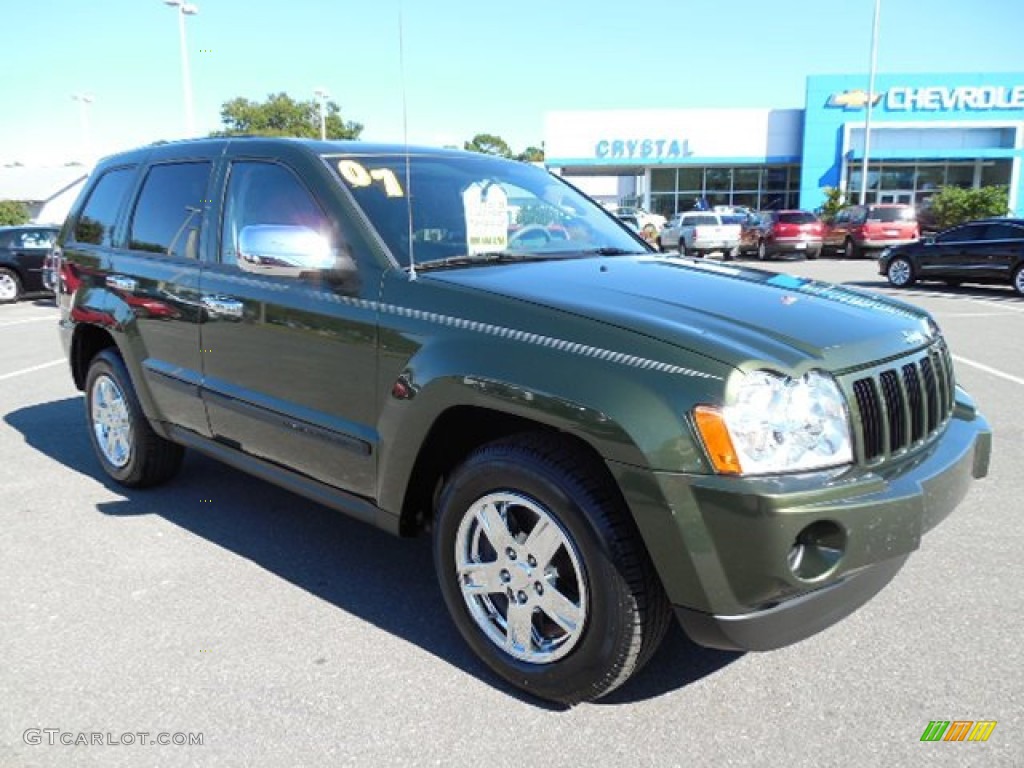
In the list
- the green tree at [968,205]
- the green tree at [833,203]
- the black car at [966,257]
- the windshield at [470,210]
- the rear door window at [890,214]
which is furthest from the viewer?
A: the green tree at [833,203]

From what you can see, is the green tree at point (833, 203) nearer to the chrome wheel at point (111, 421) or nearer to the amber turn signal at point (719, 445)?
the chrome wheel at point (111, 421)

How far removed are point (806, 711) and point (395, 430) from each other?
1.64 m

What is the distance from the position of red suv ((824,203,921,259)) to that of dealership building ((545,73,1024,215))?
1475cm

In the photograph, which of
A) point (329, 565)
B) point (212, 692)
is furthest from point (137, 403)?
point (212, 692)

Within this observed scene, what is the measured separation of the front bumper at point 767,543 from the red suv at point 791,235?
23951mm

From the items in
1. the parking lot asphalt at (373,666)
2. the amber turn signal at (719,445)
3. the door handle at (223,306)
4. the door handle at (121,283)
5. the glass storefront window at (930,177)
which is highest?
the glass storefront window at (930,177)

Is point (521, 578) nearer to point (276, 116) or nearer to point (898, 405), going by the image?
point (898, 405)

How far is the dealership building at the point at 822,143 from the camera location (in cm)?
3881

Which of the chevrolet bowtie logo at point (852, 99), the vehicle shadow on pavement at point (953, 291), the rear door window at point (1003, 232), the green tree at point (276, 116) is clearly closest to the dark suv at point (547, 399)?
the vehicle shadow on pavement at point (953, 291)

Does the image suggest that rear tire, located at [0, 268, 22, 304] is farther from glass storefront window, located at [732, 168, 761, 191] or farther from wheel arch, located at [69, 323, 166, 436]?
glass storefront window, located at [732, 168, 761, 191]

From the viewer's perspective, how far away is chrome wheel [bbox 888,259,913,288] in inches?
646

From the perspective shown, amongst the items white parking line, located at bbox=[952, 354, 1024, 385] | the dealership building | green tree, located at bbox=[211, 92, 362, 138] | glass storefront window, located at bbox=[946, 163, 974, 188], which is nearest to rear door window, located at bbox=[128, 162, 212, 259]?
white parking line, located at bbox=[952, 354, 1024, 385]

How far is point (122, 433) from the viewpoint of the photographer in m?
4.68

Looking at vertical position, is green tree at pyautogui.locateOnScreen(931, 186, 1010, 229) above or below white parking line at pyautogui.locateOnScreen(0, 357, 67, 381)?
above
